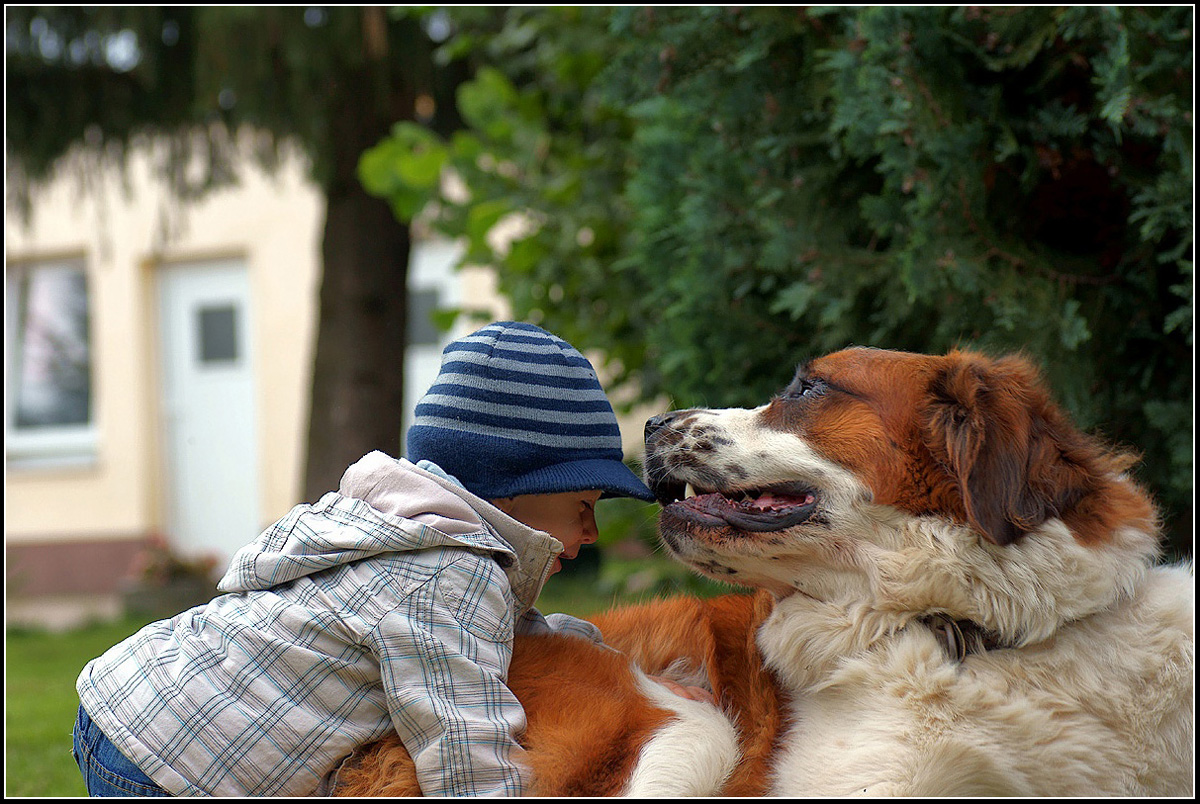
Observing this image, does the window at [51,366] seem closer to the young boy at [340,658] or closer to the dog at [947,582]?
the young boy at [340,658]

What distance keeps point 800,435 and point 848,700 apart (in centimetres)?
54

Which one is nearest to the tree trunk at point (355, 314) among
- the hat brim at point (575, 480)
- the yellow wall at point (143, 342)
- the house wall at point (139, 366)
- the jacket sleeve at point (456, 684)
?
the house wall at point (139, 366)

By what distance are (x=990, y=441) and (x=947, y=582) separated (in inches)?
10.8

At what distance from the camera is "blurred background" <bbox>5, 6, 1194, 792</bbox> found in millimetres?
3172

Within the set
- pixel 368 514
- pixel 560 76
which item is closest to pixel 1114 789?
pixel 368 514

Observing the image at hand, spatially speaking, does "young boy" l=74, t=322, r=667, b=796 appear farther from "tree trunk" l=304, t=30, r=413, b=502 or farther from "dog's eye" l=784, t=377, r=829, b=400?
"tree trunk" l=304, t=30, r=413, b=502

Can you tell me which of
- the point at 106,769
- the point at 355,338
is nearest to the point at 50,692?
the point at 355,338

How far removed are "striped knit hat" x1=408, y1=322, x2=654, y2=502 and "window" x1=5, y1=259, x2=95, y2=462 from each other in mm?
12960

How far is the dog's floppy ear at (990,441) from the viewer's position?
6.68 ft

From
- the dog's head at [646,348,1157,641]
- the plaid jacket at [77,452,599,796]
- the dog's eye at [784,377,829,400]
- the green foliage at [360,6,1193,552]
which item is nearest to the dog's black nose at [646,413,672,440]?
the dog's head at [646,348,1157,641]

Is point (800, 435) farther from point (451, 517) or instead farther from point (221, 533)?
point (221, 533)

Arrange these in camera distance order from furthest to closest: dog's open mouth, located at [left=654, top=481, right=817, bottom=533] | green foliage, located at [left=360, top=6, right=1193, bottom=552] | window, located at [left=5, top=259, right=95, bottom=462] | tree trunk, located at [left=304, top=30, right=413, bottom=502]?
window, located at [left=5, top=259, right=95, bottom=462]
tree trunk, located at [left=304, top=30, right=413, bottom=502]
green foliage, located at [left=360, top=6, right=1193, bottom=552]
dog's open mouth, located at [left=654, top=481, right=817, bottom=533]

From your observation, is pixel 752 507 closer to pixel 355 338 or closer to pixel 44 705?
pixel 44 705

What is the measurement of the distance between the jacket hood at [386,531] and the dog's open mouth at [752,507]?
298mm
